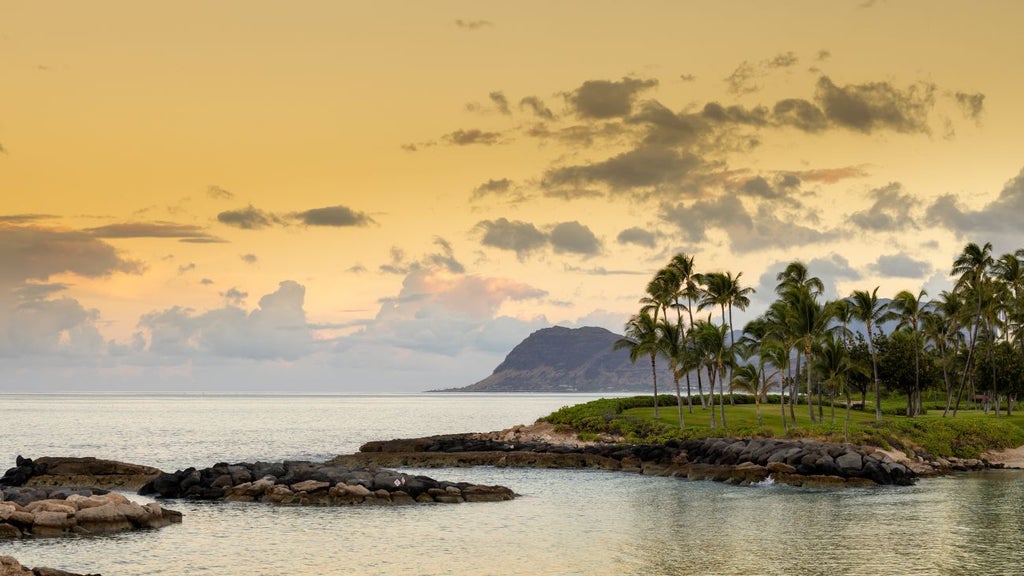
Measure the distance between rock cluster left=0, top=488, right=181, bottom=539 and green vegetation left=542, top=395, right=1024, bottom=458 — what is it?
5311 centimetres

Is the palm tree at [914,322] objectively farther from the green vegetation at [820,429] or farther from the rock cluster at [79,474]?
the rock cluster at [79,474]

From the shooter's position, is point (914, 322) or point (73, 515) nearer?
point (73, 515)

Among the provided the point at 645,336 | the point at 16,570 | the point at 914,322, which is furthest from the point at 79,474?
the point at 914,322

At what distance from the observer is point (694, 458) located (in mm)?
78250

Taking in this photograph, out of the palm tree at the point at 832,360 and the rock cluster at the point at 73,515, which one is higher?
the palm tree at the point at 832,360

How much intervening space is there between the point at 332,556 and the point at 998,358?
95933mm

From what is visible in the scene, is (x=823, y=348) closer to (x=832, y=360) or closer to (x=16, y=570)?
(x=832, y=360)

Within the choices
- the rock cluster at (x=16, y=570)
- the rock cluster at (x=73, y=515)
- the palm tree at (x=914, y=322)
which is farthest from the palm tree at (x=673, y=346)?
the rock cluster at (x=16, y=570)

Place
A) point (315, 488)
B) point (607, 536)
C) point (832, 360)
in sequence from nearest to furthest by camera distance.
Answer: point (607, 536), point (315, 488), point (832, 360)

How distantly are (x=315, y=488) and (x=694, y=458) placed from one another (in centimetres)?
3388

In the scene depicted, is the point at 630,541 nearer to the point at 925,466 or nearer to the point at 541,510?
the point at 541,510

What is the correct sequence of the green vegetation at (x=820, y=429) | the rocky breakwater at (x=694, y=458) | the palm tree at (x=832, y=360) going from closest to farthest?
1. the rocky breakwater at (x=694, y=458)
2. the green vegetation at (x=820, y=429)
3. the palm tree at (x=832, y=360)

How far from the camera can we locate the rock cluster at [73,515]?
147 ft

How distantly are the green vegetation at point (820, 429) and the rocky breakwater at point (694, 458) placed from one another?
4.70 metres
